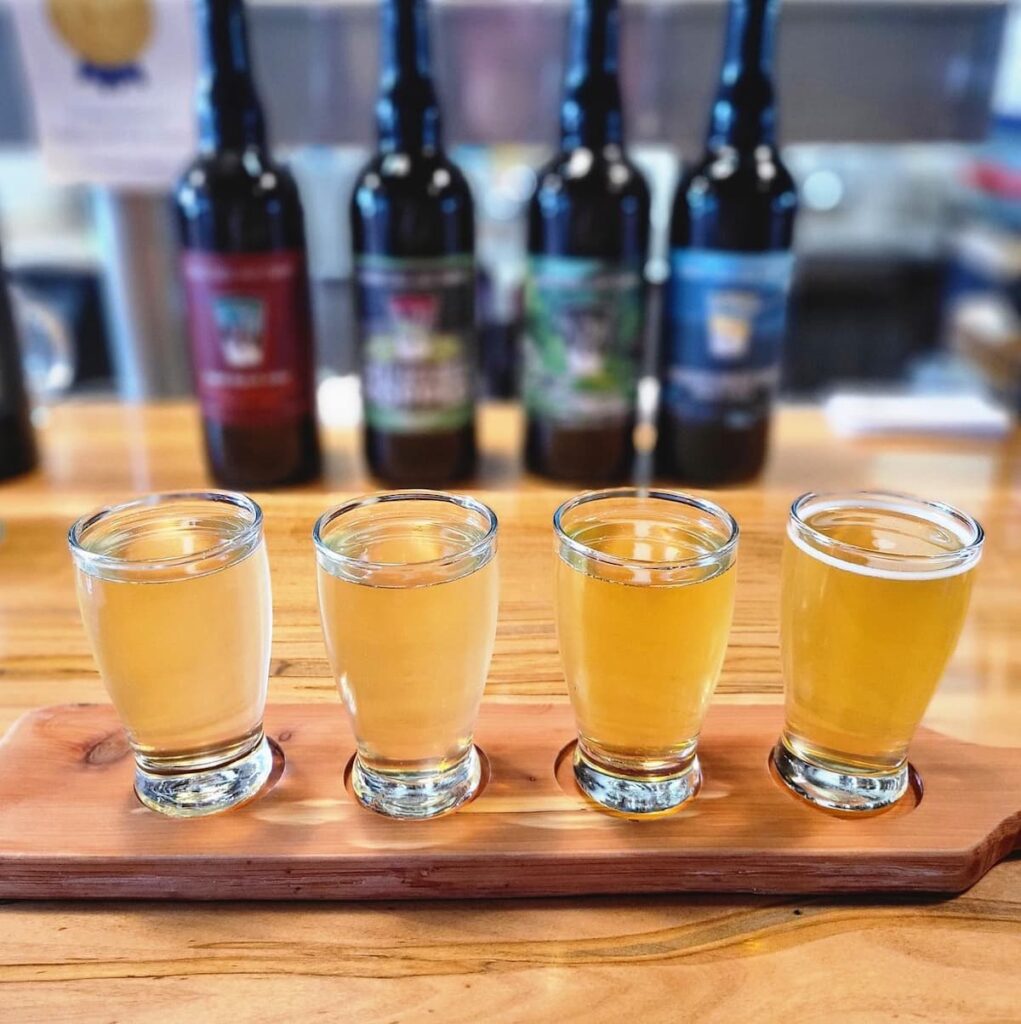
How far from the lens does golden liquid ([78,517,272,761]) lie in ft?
1.61

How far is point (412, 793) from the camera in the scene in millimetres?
525

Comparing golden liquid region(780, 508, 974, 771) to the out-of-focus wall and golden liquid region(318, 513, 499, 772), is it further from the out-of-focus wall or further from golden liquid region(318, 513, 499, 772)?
the out-of-focus wall

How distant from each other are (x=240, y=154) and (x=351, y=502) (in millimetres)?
503

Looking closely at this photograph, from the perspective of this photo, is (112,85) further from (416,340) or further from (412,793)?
(412,793)

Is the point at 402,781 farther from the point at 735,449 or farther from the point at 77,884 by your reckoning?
the point at 735,449

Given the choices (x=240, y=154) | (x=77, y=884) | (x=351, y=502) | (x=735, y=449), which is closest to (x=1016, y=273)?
(x=735, y=449)

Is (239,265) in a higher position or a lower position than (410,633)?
higher

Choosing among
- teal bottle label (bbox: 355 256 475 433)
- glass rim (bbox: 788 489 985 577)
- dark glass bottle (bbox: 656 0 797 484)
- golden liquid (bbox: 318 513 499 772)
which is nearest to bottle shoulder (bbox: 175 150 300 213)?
teal bottle label (bbox: 355 256 475 433)

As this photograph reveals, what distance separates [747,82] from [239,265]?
1.58 ft

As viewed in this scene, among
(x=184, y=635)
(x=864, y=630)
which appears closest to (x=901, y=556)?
(x=864, y=630)

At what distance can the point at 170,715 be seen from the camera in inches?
20.1

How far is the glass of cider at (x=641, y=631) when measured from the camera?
490 mm

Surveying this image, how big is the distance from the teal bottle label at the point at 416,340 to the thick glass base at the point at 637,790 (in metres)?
0.49

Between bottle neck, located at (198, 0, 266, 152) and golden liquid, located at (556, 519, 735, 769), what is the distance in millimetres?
562
